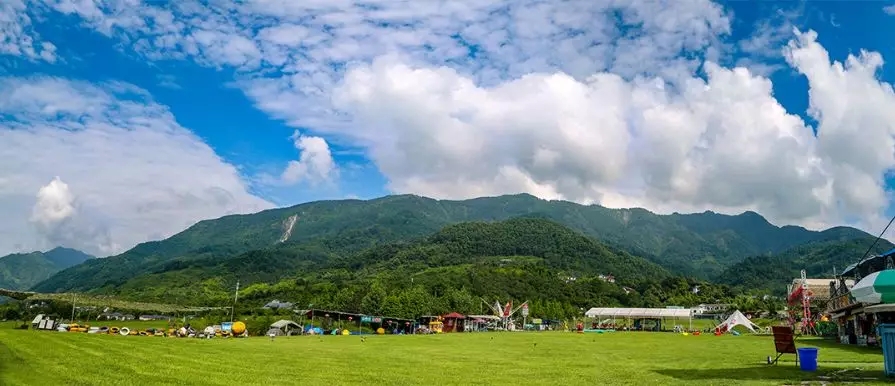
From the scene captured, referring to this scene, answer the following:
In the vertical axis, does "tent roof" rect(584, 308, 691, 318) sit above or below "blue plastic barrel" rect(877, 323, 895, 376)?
above

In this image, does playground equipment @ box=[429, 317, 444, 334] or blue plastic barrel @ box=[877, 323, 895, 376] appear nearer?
blue plastic barrel @ box=[877, 323, 895, 376]

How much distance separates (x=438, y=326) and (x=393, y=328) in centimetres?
657

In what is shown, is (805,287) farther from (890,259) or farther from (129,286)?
(129,286)

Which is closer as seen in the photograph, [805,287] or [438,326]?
[805,287]

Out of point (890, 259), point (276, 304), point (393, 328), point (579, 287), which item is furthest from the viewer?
point (579, 287)

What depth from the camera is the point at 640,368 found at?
1856cm

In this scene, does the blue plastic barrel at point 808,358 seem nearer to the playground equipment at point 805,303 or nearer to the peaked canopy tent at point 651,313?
the playground equipment at point 805,303

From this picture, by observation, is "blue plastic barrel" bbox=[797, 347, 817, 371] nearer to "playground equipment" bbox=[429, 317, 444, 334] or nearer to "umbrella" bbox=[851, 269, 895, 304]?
"umbrella" bbox=[851, 269, 895, 304]

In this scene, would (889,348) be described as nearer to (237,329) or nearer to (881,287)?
(881,287)

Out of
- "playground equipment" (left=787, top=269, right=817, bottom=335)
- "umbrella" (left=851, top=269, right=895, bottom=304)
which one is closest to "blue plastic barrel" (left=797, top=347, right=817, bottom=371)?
"umbrella" (left=851, top=269, right=895, bottom=304)

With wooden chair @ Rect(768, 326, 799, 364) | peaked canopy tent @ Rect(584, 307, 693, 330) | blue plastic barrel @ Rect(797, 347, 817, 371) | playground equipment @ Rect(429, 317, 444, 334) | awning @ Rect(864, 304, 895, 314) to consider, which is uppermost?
awning @ Rect(864, 304, 895, 314)

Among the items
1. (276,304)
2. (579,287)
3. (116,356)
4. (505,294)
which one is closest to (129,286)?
Answer: (276,304)

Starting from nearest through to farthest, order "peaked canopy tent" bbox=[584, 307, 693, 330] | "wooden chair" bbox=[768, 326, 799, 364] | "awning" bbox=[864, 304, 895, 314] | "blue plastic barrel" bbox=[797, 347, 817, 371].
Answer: "blue plastic barrel" bbox=[797, 347, 817, 371] → "wooden chair" bbox=[768, 326, 799, 364] → "awning" bbox=[864, 304, 895, 314] → "peaked canopy tent" bbox=[584, 307, 693, 330]

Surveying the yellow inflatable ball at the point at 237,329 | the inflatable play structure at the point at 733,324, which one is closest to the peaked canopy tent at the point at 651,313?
the inflatable play structure at the point at 733,324
